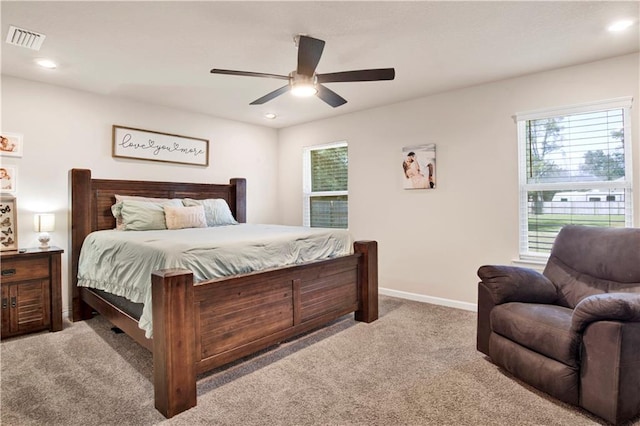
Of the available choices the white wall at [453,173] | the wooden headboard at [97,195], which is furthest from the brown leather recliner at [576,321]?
the wooden headboard at [97,195]

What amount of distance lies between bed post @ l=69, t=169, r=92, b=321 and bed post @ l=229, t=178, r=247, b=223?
1.80 m

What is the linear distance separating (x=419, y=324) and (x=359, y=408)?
152 cm

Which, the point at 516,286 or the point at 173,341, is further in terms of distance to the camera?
the point at 516,286

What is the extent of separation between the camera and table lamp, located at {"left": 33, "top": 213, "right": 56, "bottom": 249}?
3.23 meters

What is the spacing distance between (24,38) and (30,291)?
6.87 feet

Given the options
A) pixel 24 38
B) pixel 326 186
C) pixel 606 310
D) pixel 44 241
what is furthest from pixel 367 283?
pixel 24 38

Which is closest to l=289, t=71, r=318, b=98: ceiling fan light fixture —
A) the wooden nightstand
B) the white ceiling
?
the white ceiling

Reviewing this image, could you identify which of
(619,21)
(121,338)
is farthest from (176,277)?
(619,21)

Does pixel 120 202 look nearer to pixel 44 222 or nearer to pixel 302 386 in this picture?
pixel 44 222

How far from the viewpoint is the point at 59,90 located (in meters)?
3.54

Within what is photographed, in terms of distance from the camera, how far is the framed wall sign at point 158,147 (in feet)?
13.0

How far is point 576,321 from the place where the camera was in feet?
6.16

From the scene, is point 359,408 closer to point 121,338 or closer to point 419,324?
point 419,324

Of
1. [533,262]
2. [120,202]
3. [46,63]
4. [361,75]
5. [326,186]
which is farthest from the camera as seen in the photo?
[326,186]
